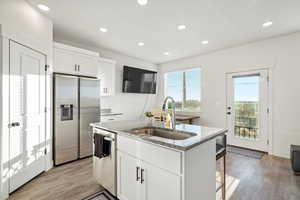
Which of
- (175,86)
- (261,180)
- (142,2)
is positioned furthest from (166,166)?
(175,86)

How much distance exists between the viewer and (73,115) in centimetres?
307

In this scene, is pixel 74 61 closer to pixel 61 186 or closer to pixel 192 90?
pixel 61 186

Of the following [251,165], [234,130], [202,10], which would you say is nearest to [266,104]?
[234,130]

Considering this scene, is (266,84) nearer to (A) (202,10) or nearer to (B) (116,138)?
(A) (202,10)

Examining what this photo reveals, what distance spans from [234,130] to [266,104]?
3.39 ft

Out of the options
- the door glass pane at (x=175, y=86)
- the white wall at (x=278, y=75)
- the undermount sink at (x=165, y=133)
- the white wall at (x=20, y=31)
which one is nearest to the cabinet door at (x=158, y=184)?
the undermount sink at (x=165, y=133)

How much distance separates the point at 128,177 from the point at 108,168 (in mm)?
413

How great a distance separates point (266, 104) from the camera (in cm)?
358

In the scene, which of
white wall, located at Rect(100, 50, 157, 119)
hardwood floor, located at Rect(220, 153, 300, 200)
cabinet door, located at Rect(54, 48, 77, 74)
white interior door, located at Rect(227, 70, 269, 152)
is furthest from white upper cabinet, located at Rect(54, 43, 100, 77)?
white interior door, located at Rect(227, 70, 269, 152)

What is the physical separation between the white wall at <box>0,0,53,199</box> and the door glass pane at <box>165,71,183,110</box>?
4079 mm

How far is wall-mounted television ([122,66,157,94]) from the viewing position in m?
4.75

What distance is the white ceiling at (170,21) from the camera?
2.26 metres

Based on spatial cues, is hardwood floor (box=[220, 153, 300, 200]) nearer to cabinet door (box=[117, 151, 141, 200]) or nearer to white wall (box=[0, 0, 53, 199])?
cabinet door (box=[117, 151, 141, 200])

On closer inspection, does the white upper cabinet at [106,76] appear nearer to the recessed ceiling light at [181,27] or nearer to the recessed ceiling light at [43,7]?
the recessed ceiling light at [43,7]
